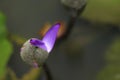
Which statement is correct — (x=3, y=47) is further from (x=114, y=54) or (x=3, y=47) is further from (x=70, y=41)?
(x=114, y=54)

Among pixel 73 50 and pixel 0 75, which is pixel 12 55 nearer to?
pixel 0 75

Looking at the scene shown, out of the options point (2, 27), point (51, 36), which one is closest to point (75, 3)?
point (51, 36)

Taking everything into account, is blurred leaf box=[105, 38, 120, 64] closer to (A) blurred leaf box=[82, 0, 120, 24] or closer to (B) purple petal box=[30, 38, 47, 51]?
(A) blurred leaf box=[82, 0, 120, 24]

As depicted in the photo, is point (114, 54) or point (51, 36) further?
point (114, 54)

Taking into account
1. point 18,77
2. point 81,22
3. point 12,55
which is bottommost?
point 18,77

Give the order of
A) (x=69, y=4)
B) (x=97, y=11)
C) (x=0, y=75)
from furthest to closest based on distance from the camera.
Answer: (x=97, y=11)
(x=0, y=75)
(x=69, y=4)

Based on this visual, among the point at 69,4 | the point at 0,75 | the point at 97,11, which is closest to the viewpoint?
the point at 69,4

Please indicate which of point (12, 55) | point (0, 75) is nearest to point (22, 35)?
point (12, 55)
